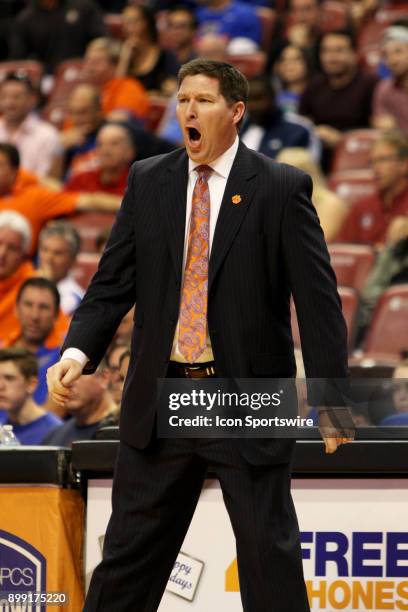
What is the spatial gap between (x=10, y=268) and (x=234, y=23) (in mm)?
4491

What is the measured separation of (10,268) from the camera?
637 cm

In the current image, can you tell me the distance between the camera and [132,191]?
9.23ft

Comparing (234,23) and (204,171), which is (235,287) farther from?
(234,23)

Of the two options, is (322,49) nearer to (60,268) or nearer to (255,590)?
(60,268)

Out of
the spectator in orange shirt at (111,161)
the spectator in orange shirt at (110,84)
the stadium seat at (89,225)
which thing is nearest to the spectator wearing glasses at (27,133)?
the spectator in orange shirt at (110,84)

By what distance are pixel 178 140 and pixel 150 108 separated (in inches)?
42.2

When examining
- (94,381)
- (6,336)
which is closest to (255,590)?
(94,381)

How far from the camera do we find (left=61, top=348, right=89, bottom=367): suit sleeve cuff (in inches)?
106

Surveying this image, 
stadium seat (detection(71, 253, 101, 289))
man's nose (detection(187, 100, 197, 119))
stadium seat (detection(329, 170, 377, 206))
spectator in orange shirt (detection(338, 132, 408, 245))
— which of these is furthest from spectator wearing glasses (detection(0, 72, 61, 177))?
man's nose (detection(187, 100, 197, 119))

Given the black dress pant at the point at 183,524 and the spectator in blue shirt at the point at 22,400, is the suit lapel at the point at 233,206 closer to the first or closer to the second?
the black dress pant at the point at 183,524

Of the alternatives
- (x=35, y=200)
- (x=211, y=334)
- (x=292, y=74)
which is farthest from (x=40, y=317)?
(x=292, y=74)

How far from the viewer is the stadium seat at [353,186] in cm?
748

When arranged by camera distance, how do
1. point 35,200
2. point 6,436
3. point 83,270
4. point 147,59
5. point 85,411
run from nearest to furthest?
point 6,436 < point 85,411 < point 83,270 < point 35,200 < point 147,59

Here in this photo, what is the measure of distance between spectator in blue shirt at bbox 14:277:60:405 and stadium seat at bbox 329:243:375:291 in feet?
5.56
